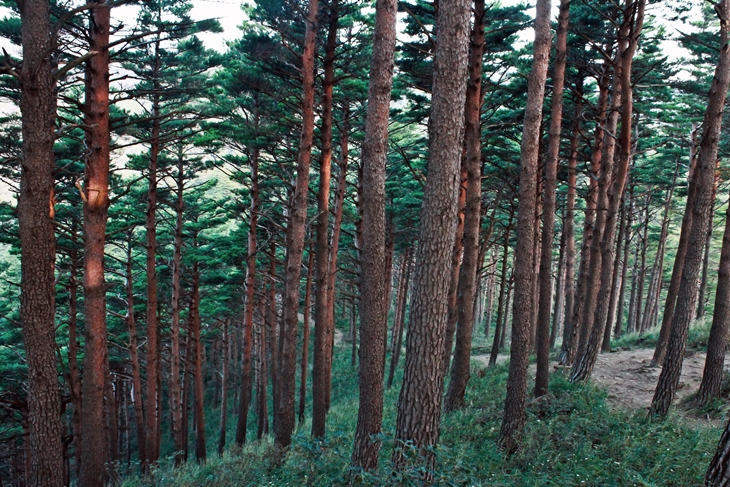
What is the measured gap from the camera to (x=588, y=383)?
11477 mm

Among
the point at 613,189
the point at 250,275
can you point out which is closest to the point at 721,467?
the point at 613,189

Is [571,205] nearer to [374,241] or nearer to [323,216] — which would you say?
[323,216]

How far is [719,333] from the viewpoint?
31.5ft

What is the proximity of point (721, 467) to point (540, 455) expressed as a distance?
4535mm

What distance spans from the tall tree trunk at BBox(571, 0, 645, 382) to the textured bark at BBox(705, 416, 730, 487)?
→ 27.7ft

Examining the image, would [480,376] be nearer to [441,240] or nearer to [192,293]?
[192,293]

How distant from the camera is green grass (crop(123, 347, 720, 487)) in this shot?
600cm

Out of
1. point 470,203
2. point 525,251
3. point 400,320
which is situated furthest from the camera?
point 400,320

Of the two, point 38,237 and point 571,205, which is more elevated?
point 571,205

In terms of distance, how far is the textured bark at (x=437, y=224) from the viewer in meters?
5.57

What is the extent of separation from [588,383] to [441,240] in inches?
321

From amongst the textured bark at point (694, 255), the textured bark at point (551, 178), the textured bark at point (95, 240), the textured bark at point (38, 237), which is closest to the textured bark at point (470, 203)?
the textured bark at point (551, 178)

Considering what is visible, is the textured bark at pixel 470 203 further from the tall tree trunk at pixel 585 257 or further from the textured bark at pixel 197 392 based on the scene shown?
the textured bark at pixel 197 392

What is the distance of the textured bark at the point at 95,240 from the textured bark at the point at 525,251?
21.7ft
